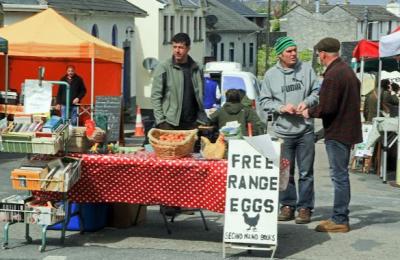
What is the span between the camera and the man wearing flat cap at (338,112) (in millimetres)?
9039

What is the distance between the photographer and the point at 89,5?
102ft

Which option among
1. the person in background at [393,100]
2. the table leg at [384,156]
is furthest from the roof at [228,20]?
the table leg at [384,156]

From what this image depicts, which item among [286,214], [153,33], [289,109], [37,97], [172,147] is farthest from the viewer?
[153,33]

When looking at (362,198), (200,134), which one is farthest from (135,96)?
(200,134)

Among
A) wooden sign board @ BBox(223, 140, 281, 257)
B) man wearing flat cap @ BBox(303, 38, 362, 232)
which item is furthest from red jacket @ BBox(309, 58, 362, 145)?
wooden sign board @ BBox(223, 140, 281, 257)

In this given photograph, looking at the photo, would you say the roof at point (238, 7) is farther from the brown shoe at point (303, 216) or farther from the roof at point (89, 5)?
the brown shoe at point (303, 216)

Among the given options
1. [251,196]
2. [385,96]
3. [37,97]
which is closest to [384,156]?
[385,96]

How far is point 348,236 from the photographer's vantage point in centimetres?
925

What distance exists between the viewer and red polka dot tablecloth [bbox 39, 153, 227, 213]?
27.1 feet

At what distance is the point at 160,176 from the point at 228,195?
67 cm

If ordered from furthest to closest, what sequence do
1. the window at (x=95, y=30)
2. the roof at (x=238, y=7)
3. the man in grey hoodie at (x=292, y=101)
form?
the roof at (x=238, y=7)
the window at (x=95, y=30)
the man in grey hoodie at (x=292, y=101)

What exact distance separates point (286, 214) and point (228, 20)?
60.6m

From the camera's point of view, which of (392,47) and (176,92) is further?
(392,47)

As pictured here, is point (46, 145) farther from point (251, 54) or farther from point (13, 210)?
point (251, 54)
